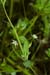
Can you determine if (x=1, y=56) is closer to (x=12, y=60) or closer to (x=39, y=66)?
(x=12, y=60)

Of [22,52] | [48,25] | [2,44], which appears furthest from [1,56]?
[48,25]

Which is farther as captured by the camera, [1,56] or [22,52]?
[1,56]

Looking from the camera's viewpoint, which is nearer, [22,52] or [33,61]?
[22,52]

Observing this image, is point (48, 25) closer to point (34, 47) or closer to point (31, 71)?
point (34, 47)

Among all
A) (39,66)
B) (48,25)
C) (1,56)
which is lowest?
(39,66)

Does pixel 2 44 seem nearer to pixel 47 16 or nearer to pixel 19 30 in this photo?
pixel 19 30

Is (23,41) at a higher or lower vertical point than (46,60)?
higher

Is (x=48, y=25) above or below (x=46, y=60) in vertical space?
above
